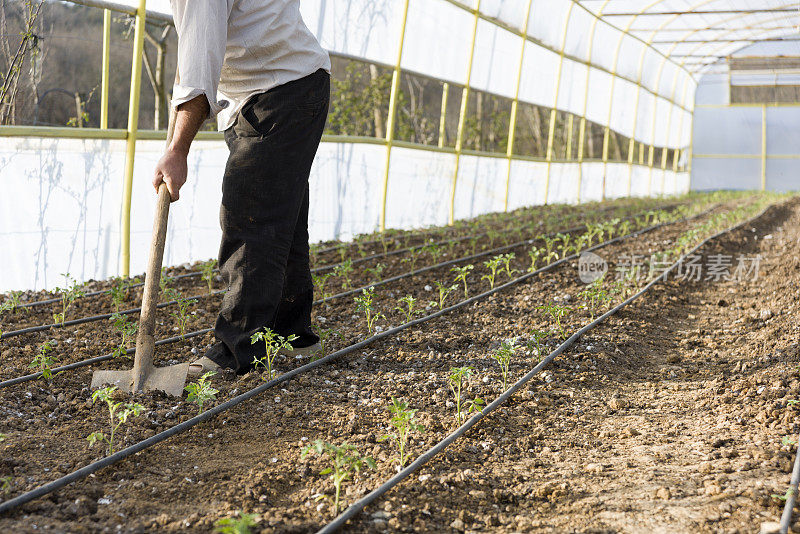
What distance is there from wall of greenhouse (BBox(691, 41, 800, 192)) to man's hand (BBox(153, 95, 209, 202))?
61.6ft

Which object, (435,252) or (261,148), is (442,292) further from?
(261,148)

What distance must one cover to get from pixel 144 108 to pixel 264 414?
3.17m

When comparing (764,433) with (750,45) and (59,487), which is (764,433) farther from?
(750,45)

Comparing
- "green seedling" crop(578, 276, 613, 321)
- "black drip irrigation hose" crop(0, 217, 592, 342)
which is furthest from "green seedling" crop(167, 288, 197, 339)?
"green seedling" crop(578, 276, 613, 321)

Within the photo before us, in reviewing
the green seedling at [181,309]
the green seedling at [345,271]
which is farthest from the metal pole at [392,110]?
the green seedling at [181,309]

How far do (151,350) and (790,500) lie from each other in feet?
6.16

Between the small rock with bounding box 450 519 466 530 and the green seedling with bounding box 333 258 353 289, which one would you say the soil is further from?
the green seedling with bounding box 333 258 353 289

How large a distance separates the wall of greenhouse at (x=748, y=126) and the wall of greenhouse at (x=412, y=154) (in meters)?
4.58

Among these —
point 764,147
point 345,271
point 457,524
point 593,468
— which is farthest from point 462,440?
point 764,147

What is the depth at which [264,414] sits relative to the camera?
233 cm

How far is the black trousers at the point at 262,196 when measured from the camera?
2.46 metres

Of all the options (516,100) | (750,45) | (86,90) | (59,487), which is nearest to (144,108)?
(86,90)

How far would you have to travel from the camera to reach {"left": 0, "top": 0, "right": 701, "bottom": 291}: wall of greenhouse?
13.3 ft

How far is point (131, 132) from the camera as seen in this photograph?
425 centimetres
